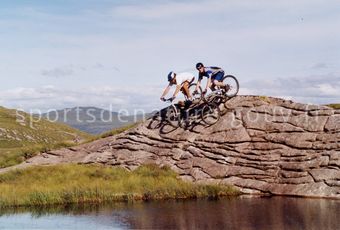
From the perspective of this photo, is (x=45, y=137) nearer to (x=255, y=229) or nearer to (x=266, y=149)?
(x=266, y=149)

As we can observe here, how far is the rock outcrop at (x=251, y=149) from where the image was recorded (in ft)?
106

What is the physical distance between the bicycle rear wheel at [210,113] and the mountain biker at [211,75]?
3.99 feet

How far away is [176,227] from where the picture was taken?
21844 millimetres

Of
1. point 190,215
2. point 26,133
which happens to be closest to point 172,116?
point 190,215

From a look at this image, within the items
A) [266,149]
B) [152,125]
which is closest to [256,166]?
[266,149]

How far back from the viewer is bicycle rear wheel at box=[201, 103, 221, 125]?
37875 mm

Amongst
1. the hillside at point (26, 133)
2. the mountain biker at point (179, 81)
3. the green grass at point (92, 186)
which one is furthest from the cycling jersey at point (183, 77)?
the hillside at point (26, 133)

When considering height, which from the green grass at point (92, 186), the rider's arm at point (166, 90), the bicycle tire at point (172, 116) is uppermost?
the rider's arm at point (166, 90)

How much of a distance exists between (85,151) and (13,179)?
681 cm

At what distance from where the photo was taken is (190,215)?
24844mm

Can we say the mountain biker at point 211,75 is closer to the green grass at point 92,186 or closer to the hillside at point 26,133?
the green grass at point 92,186

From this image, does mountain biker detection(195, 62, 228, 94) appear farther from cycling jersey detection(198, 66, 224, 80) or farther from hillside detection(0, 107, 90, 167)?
hillside detection(0, 107, 90, 167)

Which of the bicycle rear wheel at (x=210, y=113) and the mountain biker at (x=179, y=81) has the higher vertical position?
the mountain biker at (x=179, y=81)

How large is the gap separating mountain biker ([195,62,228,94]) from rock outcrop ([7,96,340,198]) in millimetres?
1877
